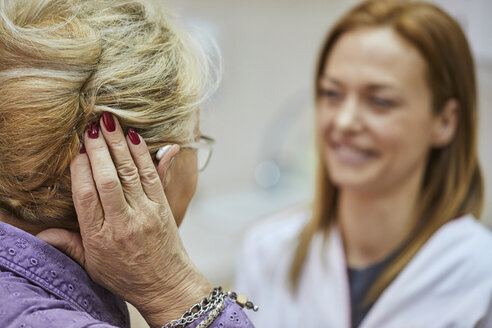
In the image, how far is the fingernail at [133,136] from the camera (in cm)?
79

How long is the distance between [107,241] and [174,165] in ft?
0.55

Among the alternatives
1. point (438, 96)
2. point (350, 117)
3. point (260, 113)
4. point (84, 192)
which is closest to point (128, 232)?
point (84, 192)

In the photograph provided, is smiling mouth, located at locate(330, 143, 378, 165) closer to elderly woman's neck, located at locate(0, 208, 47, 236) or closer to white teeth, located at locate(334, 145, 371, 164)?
white teeth, located at locate(334, 145, 371, 164)

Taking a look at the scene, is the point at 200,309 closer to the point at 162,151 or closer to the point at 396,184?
the point at 162,151

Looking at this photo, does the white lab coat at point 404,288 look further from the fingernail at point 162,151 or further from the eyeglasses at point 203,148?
the fingernail at point 162,151

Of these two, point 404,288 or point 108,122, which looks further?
point 404,288

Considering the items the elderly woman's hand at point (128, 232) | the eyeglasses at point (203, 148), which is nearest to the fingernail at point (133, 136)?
the elderly woman's hand at point (128, 232)

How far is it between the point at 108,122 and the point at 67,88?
0.07m

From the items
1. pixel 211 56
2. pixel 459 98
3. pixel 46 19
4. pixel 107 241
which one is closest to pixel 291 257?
pixel 459 98

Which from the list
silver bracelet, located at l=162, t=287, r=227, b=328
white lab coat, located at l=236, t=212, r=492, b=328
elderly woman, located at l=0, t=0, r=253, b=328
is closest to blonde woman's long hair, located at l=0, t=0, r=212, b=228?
elderly woman, located at l=0, t=0, r=253, b=328

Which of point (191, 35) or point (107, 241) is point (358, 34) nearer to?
point (191, 35)

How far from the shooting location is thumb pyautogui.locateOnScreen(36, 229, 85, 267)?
2.68 ft

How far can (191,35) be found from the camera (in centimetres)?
95

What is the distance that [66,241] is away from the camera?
83 centimetres
